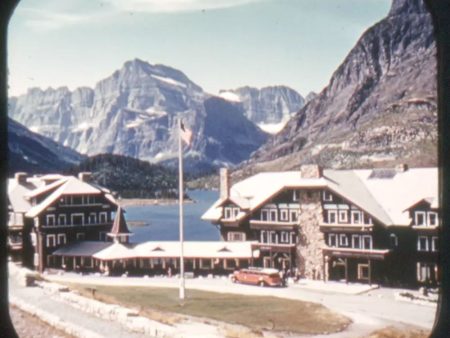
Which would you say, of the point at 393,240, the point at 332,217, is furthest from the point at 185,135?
the point at 393,240

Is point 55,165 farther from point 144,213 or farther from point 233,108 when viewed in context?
point 233,108

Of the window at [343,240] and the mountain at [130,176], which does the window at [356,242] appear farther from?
the mountain at [130,176]

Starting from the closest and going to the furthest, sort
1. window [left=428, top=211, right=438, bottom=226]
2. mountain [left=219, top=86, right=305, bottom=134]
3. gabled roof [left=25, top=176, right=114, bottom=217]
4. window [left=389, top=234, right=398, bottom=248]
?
window [left=428, top=211, right=438, bottom=226]
window [left=389, top=234, right=398, bottom=248]
gabled roof [left=25, top=176, right=114, bottom=217]
mountain [left=219, top=86, right=305, bottom=134]

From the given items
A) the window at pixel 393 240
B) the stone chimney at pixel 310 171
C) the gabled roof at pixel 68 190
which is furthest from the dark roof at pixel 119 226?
the window at pixel 393 240

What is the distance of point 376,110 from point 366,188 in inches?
26.2

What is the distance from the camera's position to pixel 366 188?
16.6ft

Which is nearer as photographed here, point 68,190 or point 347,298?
point 347,298

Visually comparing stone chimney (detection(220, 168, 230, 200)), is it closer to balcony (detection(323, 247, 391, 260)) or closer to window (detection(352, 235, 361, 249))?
balcony (detection(323, 247, 391, 260))

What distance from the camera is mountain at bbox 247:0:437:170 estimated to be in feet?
15.3

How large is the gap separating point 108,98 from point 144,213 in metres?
1.06

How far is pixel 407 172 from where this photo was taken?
4.89 metres

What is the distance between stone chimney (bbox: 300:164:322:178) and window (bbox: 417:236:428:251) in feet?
3.23

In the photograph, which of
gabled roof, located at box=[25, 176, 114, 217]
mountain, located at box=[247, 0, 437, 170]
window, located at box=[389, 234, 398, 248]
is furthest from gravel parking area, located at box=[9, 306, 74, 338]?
window, located at box=[389, 234, 398, 248]

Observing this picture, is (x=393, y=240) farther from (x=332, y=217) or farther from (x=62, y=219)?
(x=62, y=219)
